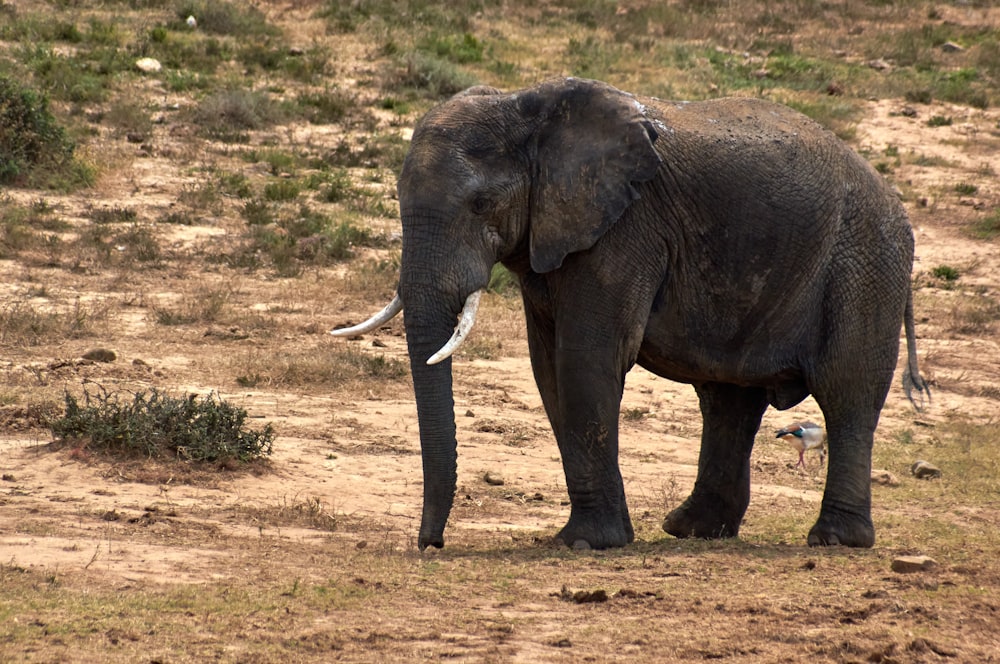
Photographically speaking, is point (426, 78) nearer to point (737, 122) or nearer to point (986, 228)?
point (986, 228)

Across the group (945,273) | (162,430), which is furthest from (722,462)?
(945,273)

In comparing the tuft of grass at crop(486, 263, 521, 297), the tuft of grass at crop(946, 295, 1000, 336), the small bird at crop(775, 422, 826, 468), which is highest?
the small bird at crop(775, 422, 826, 468)

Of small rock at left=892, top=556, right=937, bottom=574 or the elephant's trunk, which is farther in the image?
the elephant's trunk

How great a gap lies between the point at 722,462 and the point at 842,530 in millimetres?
827

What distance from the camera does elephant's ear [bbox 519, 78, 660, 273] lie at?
23.6 ft

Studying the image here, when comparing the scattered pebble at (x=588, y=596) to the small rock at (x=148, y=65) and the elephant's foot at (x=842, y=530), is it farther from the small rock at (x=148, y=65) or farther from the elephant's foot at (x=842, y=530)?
the small rock at (x=148, y=65)

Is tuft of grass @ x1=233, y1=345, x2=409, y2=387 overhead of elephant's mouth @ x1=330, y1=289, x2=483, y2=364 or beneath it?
beneath

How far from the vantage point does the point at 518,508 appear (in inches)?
352

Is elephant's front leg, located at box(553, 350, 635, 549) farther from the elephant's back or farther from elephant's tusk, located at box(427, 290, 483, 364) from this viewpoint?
the elephant's back

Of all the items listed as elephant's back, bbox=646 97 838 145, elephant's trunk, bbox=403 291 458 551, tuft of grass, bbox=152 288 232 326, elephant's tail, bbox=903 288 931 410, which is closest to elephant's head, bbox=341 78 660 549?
elephant's trunk, bbox=403 291 458 551

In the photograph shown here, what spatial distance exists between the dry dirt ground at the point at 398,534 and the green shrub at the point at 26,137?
230 cm

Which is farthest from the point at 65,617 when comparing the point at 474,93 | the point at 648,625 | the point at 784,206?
the point at 784,206

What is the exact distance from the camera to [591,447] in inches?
290

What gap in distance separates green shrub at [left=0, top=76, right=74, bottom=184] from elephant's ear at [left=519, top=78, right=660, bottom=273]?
9.61m
